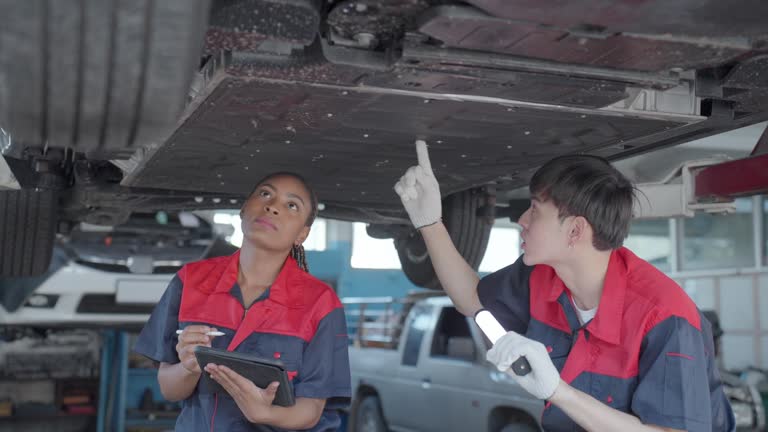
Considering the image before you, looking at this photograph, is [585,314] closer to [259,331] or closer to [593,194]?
[593,194]

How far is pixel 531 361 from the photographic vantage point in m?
1.90

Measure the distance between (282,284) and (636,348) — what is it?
3.33ft

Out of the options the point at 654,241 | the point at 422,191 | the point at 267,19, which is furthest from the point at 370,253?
the point at 267,19

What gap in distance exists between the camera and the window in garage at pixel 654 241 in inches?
547

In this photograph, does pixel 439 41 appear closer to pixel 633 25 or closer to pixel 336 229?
pixel 633 25

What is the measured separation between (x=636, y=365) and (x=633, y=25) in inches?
33.3

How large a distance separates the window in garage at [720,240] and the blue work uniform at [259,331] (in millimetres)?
9935

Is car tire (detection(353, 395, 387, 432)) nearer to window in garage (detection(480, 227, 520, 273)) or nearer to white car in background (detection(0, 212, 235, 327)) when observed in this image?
white car in background (detection(0, 212, 235, 327))

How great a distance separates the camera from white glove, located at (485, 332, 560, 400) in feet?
6.22

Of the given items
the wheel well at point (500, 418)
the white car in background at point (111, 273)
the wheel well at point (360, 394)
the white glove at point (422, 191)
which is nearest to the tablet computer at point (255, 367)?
the white glove at point (422, 191)

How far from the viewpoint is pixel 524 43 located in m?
Result: 1.73

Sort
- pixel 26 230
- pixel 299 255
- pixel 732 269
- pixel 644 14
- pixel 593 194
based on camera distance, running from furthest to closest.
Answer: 1. pixel 732 269
2. pixel 26 230
3. pixel 299 255
4. pixel 593 194
5. pixel 644 14

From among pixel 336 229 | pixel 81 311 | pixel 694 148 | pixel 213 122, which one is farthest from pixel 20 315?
pixel 336 229

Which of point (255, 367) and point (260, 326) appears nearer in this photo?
point (255, 367)
